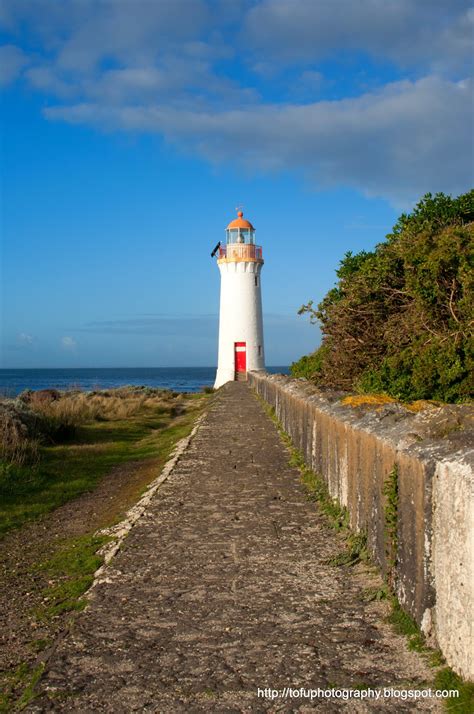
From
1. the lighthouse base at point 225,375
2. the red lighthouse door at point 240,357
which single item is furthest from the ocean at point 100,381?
the red lighthouse door at point 240,357

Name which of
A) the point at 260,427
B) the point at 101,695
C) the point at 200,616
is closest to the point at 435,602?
the point at 200,616

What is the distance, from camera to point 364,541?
484cm

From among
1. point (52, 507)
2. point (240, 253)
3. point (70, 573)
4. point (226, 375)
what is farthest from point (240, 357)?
point (70, 573)

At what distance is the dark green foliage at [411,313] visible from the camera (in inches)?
411

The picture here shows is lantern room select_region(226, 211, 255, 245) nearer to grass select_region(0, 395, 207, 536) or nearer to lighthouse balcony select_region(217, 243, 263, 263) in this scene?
lighthouse balcony select_region(217, 243, 263, 263)

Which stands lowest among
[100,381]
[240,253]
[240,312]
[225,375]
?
[100,381]

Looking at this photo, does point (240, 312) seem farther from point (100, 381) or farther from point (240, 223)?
point (100, 381)

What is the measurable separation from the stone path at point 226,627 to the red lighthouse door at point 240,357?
29964mm

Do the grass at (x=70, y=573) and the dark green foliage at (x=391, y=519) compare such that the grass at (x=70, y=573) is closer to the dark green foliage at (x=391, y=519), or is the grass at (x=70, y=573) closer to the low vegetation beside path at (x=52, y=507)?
the low vegetation beside path at (x=52, y=507)

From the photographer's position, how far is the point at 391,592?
154 inches

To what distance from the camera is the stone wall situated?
2.86 metres

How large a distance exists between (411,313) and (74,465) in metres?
6.98

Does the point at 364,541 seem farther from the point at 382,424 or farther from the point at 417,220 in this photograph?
the point at 417,220

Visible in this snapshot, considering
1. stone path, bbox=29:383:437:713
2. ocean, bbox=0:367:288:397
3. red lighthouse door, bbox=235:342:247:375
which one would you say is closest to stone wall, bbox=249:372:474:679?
stone path, bbox=29:383:437:713
